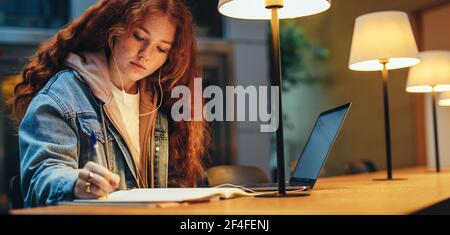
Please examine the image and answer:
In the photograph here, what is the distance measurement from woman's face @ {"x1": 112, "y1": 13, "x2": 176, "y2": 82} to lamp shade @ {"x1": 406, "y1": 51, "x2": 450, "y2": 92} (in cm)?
159

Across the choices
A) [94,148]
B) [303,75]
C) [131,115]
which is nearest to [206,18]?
[131,115]

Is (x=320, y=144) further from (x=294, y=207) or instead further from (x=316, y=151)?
(x=294, y=207)

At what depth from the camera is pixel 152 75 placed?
191 centimetres

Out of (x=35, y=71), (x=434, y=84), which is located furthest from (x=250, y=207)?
(x=434, y=84)

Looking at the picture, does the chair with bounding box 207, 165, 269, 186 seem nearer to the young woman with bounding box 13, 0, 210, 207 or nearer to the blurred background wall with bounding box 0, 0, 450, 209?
the young woman with bounding box 13, 0, 210, 207

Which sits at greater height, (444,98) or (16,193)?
(444,98)

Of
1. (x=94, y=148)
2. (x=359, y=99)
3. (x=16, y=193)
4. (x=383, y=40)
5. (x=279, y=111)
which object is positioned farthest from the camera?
(x=359, y=99)

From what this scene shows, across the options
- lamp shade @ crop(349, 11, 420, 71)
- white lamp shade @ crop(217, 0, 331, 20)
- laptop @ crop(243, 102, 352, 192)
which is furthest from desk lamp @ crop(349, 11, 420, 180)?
white lamp shade @ crop(217, 0, 331, 20)

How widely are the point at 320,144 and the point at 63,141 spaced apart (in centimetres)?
78

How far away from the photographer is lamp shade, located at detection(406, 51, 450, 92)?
2893 millimetres

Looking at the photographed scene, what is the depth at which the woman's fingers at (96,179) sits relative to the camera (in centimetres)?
118

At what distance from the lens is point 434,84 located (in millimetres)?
2885

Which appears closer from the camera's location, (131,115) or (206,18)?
(131,115)

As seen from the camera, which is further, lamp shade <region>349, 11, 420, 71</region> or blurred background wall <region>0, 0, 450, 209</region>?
blurred background wall <region>0, 0, 450, 209</region>
